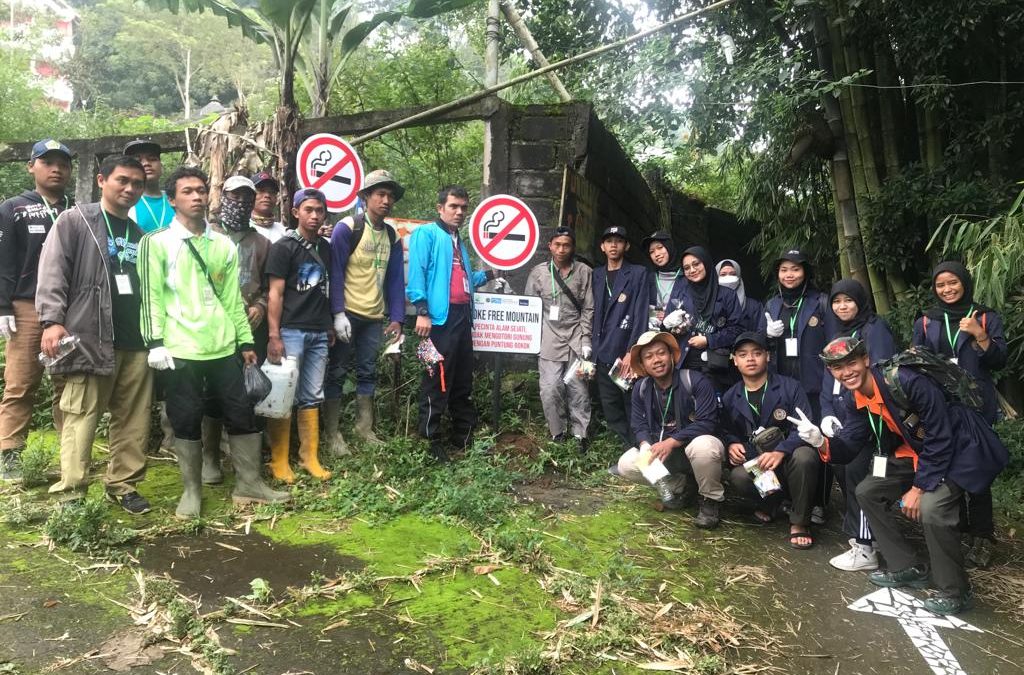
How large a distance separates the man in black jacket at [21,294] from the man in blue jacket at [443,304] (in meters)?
2.51

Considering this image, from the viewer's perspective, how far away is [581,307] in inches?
239

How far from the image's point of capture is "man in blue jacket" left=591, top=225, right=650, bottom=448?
583cm

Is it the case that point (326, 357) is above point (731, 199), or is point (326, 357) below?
below

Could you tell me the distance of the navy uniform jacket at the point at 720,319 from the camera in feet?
17.8

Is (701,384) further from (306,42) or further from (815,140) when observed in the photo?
(306,42)

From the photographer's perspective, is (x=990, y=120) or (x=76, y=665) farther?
(x=990, y=120)

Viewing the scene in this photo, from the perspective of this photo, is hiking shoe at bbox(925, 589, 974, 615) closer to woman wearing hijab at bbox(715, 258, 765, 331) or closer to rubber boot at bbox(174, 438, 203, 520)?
woman wearing hijab at bbox(715, 258, 765, 331)

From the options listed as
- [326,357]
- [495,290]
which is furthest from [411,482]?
[495,290]

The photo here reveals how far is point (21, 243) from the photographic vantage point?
460 cm

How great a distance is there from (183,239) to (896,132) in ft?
25.6

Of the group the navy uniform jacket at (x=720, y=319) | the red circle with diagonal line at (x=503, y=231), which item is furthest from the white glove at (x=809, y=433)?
the red circle with diagonal line at (x=503, y=231)

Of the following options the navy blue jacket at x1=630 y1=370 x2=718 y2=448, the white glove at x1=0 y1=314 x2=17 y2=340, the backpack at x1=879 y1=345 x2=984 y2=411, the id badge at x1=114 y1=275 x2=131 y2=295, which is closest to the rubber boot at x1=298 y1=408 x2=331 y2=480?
the id badge at x1=114 y1=275 x2=131 y2=295

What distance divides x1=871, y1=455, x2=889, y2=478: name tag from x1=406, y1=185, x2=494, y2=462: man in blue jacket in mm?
3044

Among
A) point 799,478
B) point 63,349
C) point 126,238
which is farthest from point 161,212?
point 799,478
